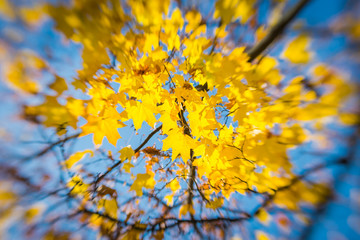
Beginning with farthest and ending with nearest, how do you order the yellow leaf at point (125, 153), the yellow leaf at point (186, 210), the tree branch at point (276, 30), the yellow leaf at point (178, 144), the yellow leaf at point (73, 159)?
the yellow leaf at point (186, 210) < the yellow leaf at point (125, 153) < the yellow leaf at point (178, 144) < the yellow leaf at point (73, 159) < the tree branch at point (276, 30)

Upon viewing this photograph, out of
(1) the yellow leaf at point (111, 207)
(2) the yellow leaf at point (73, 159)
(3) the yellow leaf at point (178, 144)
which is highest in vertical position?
(2) the yellow leaf at point (73, 159)

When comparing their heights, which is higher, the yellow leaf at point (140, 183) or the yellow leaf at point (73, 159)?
the yellow leaf at point (73, 159)

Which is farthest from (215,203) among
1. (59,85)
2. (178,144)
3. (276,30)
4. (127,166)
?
(59,85)

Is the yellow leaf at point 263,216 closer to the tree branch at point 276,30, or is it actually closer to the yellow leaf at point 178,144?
the yellow leaf at point 178,144

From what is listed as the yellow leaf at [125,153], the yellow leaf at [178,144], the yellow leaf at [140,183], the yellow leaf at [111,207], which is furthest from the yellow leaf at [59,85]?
the yellow leaf at [111,207]

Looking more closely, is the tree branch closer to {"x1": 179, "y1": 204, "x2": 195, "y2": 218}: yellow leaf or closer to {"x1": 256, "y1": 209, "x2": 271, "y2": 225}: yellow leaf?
{"x1": 256, "y1": 209, "x2": 271, "y2": 225}: yellow leaf

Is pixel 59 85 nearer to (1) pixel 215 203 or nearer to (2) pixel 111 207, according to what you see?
(2) pixel 111 207

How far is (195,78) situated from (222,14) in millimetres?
589

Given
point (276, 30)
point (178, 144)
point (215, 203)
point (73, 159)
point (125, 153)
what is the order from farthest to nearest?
point (215, 203) < point (125, 153) < point (178, 144) < point (73, 159) < point (276, 30)

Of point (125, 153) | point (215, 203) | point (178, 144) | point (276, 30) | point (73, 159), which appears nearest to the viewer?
point (276, 30)

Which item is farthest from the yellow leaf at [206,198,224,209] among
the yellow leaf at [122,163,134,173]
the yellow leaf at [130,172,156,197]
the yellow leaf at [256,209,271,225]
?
the yellow leaf at [122,163,134,173]

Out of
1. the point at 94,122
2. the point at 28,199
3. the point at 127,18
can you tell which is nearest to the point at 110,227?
the point at 28,199

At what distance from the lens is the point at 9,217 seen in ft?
2.67

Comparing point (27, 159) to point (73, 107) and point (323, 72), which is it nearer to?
point (73, 107)
